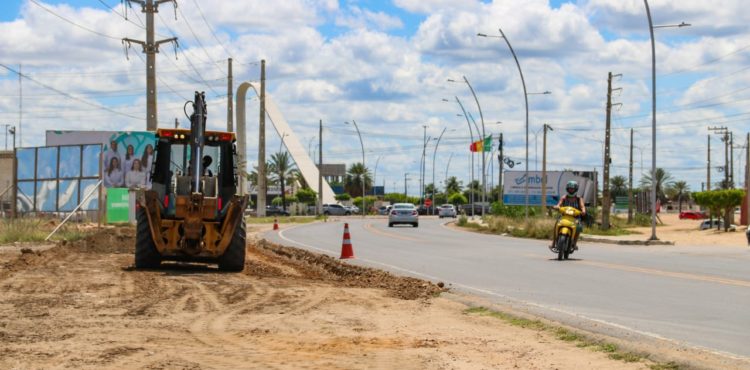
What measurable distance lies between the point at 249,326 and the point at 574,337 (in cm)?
343

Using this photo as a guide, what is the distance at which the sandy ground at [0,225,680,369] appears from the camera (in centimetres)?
880

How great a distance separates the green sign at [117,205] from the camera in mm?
49469

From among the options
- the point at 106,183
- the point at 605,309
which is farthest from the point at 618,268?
the point at 106,183

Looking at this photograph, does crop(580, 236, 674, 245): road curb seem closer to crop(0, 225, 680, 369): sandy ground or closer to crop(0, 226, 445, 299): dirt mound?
crop(0, 226, 445, 299): dirt mound

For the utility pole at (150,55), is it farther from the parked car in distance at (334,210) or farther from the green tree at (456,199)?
the green tree at (456,199)

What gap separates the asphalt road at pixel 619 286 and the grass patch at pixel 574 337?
2.09 feet

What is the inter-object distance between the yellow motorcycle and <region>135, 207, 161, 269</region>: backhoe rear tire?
9.03 meters

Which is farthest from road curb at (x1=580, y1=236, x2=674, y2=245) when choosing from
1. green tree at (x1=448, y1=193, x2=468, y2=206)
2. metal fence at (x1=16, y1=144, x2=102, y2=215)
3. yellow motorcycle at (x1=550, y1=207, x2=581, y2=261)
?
green tree at (x1=448, y1=193, x2=468, y2=206)

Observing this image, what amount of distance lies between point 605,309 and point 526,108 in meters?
40.4

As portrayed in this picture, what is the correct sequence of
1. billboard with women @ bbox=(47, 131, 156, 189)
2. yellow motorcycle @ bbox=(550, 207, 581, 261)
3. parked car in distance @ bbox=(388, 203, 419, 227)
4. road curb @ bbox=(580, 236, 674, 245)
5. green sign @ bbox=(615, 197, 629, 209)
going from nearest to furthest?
yellow motorcycle @ bbox=(550, 207, 581, 261) → road curb @ bbox=(580, 236, 674, 245) → billboard with women @ bbox=(47, 131, 156, 189) → parked car in distance @ bbox=(388, 203, 419, 227) → green sign @ bbox=(615, 197, 629, 209)

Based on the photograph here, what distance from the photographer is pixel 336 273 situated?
20891mm

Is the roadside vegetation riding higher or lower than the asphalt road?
higher

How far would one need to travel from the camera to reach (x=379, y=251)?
101ft

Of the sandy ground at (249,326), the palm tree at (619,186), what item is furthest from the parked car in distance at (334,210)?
the sandy ground at (249,326)
